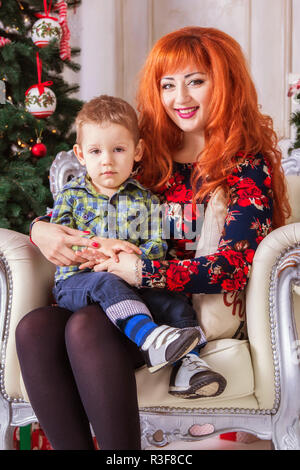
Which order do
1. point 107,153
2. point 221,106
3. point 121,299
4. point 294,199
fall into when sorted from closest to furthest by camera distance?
point 121,299, point 107,153, point 221,106, point 294,199

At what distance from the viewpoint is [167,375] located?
1296mm

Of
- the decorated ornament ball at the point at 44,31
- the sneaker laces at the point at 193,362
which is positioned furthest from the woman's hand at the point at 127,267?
the decorated ornament ball at the point at 44,31

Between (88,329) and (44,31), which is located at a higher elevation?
(44,31)

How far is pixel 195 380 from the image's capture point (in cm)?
117

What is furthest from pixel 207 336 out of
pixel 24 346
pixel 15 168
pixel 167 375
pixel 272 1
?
pixel 272 1

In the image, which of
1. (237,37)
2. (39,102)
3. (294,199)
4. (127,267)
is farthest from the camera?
(237,37)

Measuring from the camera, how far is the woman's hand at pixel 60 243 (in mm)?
1402

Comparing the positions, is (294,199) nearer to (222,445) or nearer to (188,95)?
(188,95)

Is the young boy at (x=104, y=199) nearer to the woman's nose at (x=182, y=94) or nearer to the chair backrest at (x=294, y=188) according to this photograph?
the woman's nose at (x=182, y=94)

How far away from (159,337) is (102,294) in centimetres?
20

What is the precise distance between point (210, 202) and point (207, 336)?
388 mm

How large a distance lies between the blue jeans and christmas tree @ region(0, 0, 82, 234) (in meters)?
1.08

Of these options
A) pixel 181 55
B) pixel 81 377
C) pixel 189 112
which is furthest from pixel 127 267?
pixel 181 55

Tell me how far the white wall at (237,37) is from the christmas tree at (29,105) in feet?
3.95
